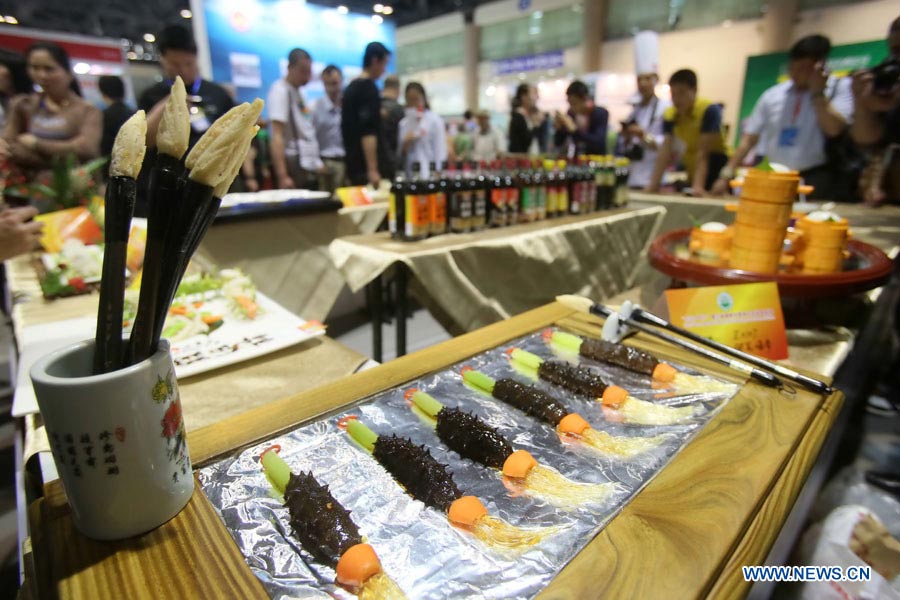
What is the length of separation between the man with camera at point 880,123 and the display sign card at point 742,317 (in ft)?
7.10

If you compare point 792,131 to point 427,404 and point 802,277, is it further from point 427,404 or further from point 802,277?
point 427,404

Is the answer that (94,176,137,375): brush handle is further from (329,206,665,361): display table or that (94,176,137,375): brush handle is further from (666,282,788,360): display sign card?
(329,206,665,361): display table

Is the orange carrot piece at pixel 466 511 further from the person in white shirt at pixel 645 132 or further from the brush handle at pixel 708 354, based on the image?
the person in white shirt at pixel 645 132

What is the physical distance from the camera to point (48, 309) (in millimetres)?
1575

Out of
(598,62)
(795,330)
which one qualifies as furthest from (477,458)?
(598,62)

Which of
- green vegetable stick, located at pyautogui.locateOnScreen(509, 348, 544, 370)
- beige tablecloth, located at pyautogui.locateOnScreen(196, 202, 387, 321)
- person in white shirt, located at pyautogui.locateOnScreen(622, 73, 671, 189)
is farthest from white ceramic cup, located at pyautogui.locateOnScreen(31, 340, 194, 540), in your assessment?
person in white shirt, located at pyautogui.locateOnScreen(622, 73, 671, 189)

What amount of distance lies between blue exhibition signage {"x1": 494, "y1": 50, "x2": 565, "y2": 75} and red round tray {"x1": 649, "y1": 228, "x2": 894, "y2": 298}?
1122 centimetres

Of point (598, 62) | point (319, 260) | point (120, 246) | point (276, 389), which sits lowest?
point (319, 260)

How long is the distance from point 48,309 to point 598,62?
11345 mm

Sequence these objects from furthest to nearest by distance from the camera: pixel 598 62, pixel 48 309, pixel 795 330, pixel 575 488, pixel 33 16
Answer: pixel 33 16 → pixel 598 62 → pixel 48 309 → pixel 795 330 → pixel 575 488

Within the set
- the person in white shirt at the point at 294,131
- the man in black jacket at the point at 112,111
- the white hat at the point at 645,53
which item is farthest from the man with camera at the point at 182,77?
the white hat at the point at 645,53

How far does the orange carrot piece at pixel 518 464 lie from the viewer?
0.71 metres

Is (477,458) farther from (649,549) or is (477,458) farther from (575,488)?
(649,549)

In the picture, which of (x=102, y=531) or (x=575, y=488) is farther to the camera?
(x=575, y=488)
